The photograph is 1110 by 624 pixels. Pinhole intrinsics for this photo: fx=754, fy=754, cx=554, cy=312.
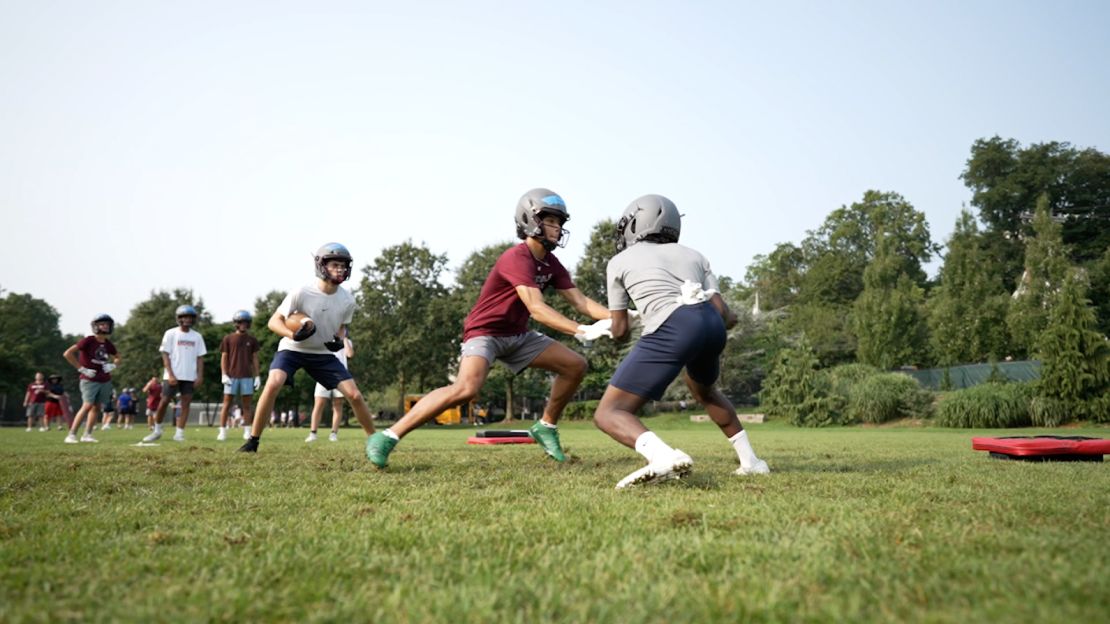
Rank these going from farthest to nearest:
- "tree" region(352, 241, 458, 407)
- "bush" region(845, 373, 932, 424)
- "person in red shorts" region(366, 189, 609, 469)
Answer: "tree" region(352, 241, 458, 407) < "bush" region(845, 373, 932, 424) < "person in red shorts" region(366, 189, 609, 469)

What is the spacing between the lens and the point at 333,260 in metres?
8.98

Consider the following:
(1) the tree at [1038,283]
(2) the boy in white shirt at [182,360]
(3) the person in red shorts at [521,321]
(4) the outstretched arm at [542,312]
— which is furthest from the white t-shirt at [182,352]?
(1) the tree at [1038,283]

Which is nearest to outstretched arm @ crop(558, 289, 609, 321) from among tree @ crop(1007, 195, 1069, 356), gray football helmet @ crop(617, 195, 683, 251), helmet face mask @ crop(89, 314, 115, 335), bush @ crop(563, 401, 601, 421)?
gray football helmet @ crop(617, 195, 683, 251)

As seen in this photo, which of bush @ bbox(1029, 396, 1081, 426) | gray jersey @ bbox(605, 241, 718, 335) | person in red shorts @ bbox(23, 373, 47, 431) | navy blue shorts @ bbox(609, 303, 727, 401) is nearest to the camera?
navy blue shorts @ bbox(609, 303, 727, 401)

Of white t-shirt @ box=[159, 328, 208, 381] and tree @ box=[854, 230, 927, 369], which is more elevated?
tree @ box=[854, 230, 927, 369]

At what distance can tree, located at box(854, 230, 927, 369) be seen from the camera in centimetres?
4903

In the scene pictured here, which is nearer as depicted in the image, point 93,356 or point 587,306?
point 587,306

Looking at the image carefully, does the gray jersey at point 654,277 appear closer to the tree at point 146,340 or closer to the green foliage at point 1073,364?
the green foliage at point 1073,364

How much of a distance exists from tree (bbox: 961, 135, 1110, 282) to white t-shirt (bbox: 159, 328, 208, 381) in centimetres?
6203

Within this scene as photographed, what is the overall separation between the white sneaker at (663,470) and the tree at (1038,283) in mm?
44544

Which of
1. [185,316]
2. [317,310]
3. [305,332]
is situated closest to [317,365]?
[317,310]

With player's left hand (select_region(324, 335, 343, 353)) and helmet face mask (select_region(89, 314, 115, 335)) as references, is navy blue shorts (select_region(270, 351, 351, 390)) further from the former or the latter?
helmet face mask (select_region(89, 314, 115, 335))

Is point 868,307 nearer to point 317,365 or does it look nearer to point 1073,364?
point 1073,364

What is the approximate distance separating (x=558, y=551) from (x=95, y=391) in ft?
42.4
